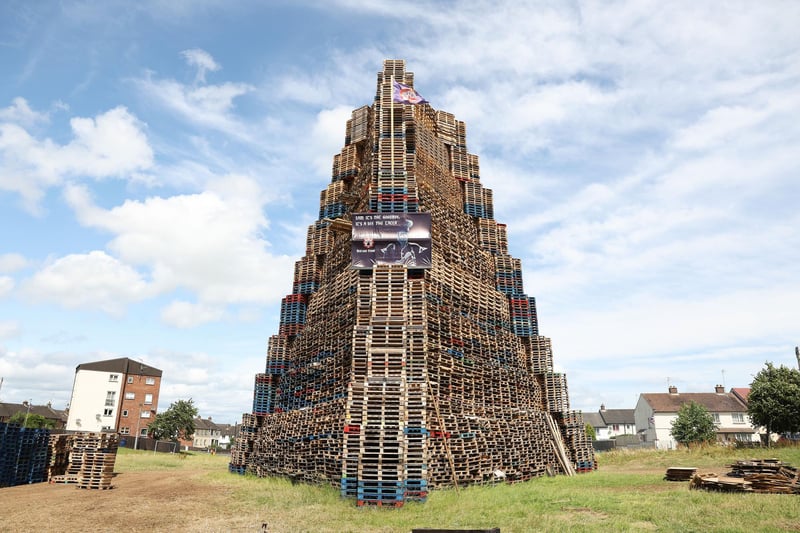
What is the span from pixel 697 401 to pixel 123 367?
241ft

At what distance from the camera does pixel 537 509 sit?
567 inches

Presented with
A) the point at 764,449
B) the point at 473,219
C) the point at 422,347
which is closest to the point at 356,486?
the point at 422,347

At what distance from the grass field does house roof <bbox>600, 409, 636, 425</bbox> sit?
203 ft

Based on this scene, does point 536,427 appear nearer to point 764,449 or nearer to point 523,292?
point 523,292

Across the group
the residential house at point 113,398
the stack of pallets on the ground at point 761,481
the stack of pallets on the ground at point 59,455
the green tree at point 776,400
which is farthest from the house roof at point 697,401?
the residential house at point 113,398

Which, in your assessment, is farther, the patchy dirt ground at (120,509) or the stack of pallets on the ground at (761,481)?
the stack of pallets on the ground at (761,481)

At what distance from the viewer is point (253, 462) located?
2834 centimetres

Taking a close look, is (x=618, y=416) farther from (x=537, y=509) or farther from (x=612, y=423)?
(x=537, y=509)

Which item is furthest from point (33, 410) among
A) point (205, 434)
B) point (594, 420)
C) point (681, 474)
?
point (681, 474)

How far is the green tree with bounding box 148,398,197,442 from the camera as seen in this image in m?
56.8

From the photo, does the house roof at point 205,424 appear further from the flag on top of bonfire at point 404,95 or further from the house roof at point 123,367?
the flag on top of bonfire at point 404,95

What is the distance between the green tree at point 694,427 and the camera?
4253cm

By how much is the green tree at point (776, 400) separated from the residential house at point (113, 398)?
65.3m

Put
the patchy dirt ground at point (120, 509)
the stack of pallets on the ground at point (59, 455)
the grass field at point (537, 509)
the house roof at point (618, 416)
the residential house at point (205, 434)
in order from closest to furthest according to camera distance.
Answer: the grass field at point (537, 509)
the patchy dirt ground at point (120, 509)
the stack of pallets on the ground at point (59, 455)
the house roof at point (618, 416)
the residential house at point (205, 434)
